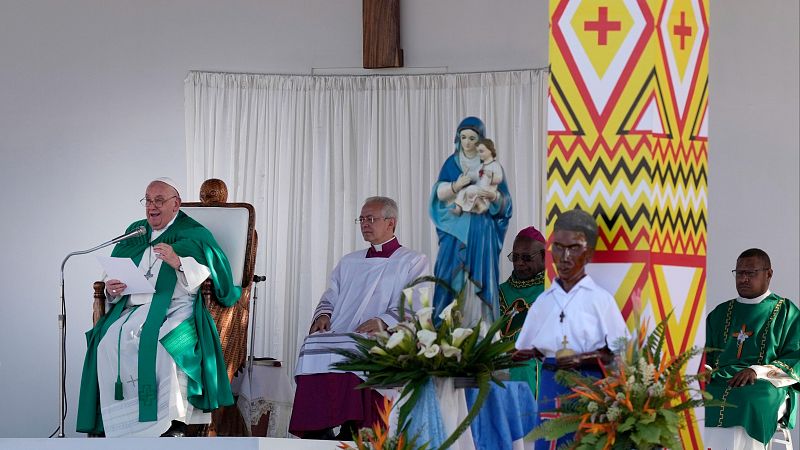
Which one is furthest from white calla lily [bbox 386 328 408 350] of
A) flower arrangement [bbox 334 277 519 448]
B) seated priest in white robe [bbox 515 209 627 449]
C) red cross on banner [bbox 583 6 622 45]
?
red cross on banner [bbox 583 6 622 45]

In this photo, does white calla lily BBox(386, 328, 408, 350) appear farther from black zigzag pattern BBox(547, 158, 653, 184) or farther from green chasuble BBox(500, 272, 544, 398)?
green chasuble BBox(500, 272, 544, 398)

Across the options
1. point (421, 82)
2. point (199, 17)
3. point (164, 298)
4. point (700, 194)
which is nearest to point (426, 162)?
point (421, 82)

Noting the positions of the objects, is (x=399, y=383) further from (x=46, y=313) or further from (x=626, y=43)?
(x=46, y=313)

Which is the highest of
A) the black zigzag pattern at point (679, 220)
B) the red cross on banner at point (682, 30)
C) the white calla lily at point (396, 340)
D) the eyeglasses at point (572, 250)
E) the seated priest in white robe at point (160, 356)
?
the red cross on banner at point (682, 30)

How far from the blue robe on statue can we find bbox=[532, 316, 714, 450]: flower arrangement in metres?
2.96

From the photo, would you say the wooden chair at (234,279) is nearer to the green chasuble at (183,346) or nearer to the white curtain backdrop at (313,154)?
the green chasuble at (183,346)

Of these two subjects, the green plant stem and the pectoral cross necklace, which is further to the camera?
the pectoral cross necklace

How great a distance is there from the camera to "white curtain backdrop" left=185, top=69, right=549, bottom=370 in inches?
371

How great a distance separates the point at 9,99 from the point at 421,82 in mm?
2802

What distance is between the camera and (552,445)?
4699 millimetres

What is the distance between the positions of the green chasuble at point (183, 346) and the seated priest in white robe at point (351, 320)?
46 cm

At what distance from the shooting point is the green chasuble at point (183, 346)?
24.1 feet

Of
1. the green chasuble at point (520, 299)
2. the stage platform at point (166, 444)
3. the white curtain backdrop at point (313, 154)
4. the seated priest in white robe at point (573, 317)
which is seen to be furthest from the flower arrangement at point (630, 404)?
the white curtain backdrop at point (313, 154)

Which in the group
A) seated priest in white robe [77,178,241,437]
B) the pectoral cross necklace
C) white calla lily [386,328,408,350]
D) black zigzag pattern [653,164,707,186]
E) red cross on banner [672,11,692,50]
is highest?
red cross on banner [672,11,692,50]
